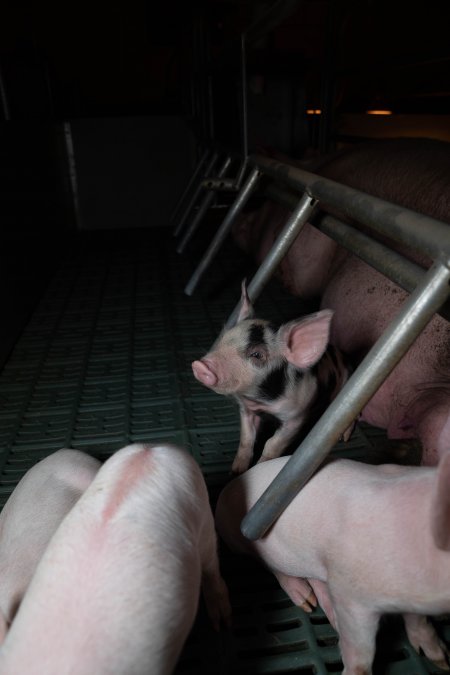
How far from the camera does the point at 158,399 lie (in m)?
2.01

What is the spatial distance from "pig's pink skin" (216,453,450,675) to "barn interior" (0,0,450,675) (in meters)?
0.10

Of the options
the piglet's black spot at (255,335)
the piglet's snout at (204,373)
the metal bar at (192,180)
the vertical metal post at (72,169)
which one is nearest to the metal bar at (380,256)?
the piglet's black spot at (255,335)

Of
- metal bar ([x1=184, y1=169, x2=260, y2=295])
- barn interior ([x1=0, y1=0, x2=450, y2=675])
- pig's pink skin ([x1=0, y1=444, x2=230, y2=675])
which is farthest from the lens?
metal bar ([x1=184, y1=169, x2=260, y2=295])

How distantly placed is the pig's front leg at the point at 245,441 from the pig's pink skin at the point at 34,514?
1.31 feet

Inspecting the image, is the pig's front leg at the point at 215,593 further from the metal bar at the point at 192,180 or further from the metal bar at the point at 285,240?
the metal bar at the point at 192,180

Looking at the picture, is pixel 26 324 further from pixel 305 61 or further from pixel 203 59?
pixel 305 61

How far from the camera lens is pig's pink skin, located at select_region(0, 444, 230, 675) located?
0.73 meters

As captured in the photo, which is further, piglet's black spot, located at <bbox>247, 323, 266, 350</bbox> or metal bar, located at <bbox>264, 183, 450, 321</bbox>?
piglet's black spot, located at <bbox>247, 323, 266, 350</bbox>

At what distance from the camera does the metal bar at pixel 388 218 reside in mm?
850

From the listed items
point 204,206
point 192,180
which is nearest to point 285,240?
point 204,206

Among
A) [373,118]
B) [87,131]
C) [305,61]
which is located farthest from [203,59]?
[373,118]

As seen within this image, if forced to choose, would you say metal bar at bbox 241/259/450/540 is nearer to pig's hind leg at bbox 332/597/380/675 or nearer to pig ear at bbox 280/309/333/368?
pig's hind leg at bbox 332/597/380/675

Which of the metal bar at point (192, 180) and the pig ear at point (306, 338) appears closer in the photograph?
the pig ear at point (306, 338)

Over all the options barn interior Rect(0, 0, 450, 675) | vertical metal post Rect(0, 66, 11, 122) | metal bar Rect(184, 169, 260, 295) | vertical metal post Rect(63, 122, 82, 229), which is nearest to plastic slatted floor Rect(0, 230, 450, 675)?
barn interior Rect(0, 0, 450, 675)
